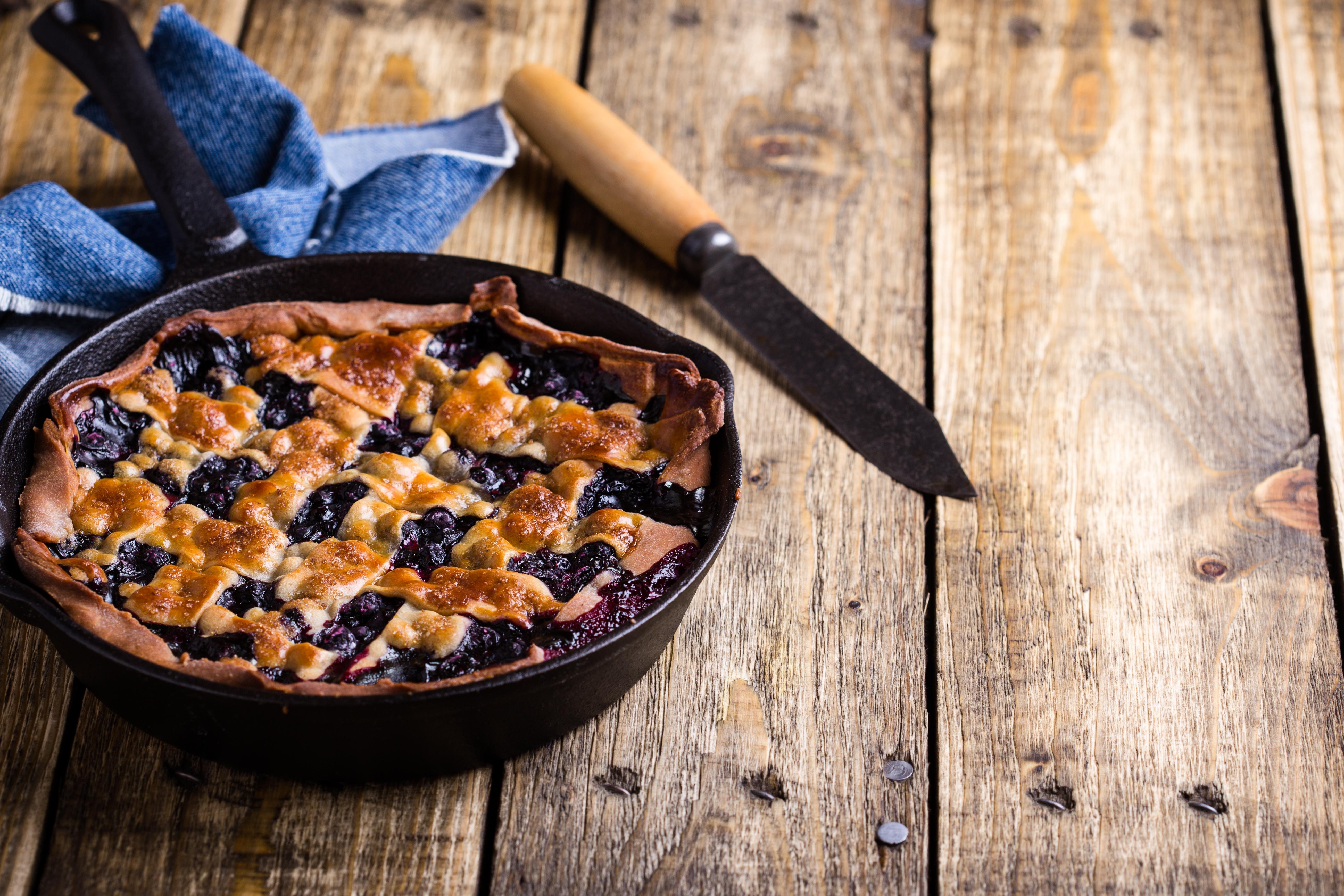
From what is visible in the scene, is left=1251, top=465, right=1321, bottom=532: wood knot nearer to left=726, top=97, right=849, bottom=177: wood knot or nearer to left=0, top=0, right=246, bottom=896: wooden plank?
left=726, top=97, right=849, bottom=177: wood knot

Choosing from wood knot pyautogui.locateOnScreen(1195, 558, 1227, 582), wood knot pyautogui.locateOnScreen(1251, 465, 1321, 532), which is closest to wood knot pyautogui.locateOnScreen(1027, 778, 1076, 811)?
wood knot pyautogui.locateOnScreen(1195, 558, 1227, 582)

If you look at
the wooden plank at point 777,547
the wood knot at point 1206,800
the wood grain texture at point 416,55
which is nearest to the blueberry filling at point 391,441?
the wooden plank at point 777,547

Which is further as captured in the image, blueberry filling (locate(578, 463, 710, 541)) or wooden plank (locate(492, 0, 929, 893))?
blueberry filling (locate(578, 463, 710, 541))

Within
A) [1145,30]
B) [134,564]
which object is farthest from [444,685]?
[1145,30]

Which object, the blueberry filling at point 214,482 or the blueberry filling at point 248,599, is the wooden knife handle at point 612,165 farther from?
the blueberry filling at point 248,599

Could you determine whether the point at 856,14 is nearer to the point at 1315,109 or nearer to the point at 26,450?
the point at 1315,109

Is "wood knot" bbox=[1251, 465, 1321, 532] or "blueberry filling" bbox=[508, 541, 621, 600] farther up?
"blueberry filling" bbox=[508, 541, 621, 600]
